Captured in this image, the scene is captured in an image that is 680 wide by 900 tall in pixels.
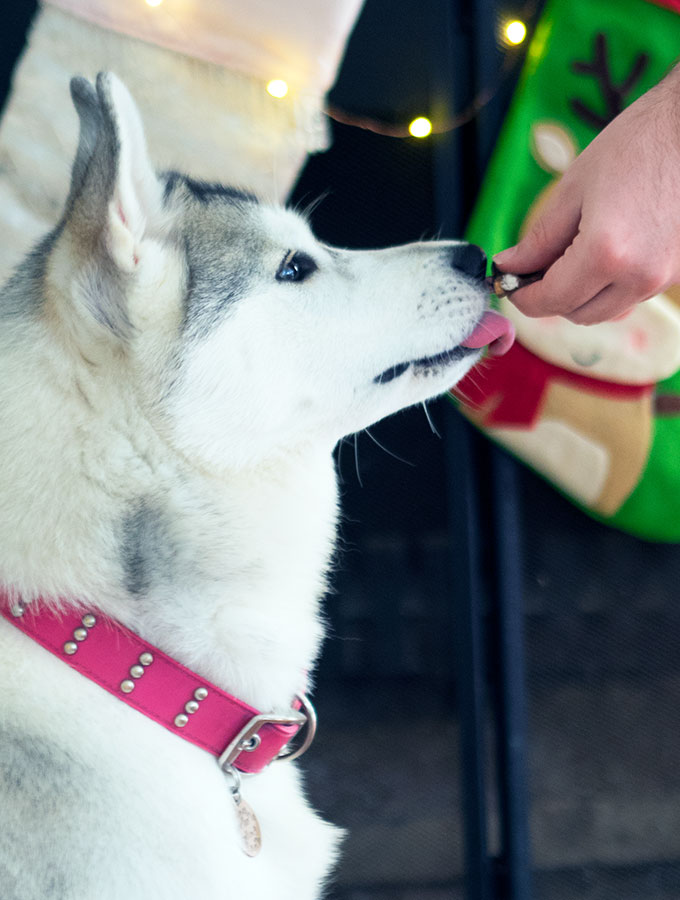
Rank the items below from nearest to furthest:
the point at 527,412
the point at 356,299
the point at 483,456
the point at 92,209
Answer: the point at 92,209 → the point at 356,299 → the point at 527,412 → the point at 483,456

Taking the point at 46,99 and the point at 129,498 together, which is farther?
the point at 46,99

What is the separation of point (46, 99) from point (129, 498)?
44.9 inches

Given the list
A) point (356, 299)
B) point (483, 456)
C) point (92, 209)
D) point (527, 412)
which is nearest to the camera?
point (92, 209)

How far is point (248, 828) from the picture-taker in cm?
97

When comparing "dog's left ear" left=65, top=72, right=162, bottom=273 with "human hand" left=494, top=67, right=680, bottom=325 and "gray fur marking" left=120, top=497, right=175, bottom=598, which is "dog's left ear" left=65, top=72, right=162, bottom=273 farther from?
"human hand" left=494, top=67, right=680, bottom=325

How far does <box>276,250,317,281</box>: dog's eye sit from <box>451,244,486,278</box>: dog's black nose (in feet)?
0.67

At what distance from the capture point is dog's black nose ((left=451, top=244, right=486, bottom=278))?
1104mm

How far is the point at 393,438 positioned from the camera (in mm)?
1729

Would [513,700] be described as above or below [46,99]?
below

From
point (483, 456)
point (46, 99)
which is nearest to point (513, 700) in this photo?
point (483, 456)

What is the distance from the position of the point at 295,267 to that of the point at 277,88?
790 mm

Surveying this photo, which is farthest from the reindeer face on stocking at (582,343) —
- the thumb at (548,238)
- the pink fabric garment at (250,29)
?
the thumb at (548,238)

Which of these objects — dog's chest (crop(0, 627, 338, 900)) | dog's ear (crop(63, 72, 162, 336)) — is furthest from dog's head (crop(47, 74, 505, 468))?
dog's chest (crop(0, 627, 338, 900))

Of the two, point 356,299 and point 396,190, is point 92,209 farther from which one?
point 396,190
